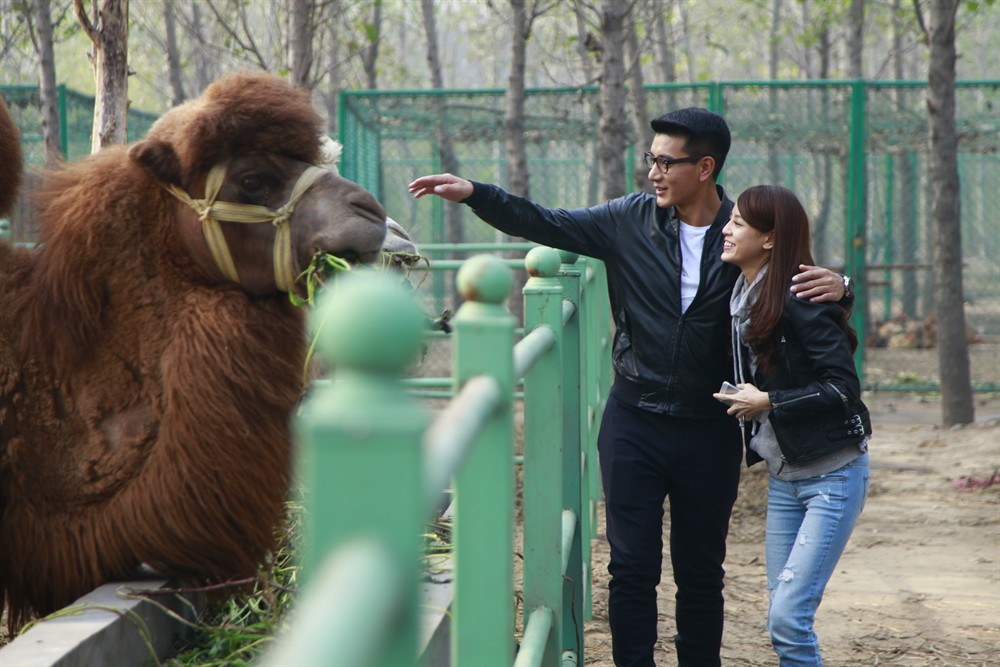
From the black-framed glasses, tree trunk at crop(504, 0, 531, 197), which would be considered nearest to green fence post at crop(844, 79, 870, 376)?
tree trunk at crop(504, 0, 531, 197)

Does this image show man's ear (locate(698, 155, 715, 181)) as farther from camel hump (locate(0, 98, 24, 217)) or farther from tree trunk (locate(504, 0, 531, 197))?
tree trunk (locate(504, 0, 531, 197))

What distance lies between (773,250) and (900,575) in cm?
308

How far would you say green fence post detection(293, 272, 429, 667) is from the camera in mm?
811

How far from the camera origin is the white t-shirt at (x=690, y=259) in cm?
377

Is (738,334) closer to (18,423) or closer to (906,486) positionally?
(18,423)

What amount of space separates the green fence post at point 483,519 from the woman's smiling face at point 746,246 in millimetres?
2070

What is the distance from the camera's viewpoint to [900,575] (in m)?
5.85

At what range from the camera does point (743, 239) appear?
3.49 metres

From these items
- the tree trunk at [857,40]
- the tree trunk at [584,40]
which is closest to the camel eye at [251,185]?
the tree trunk at [584,40]

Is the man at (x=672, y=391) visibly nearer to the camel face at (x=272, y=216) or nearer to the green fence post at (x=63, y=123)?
the camel face at (x=272, y=216)

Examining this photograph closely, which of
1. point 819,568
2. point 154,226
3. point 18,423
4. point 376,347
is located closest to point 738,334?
point 819,568

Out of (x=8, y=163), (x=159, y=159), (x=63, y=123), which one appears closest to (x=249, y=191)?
(x=159, y=159)

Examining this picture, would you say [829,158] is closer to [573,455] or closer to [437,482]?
[573,455]

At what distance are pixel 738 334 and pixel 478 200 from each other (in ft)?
3.28
